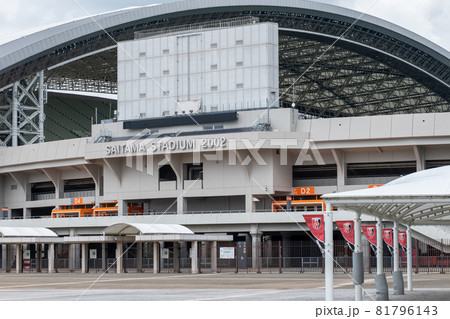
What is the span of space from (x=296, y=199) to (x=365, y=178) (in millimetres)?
8366

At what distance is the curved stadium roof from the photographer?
106438 mm

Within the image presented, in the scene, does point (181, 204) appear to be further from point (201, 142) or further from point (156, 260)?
point (156, 260)

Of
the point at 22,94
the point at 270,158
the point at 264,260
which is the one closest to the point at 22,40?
the point at 22,94

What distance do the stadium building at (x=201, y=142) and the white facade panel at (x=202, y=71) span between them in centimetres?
14

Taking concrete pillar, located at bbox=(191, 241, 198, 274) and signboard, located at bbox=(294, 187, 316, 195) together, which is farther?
signboard, located at bbox=(294, 187, 316, 195)

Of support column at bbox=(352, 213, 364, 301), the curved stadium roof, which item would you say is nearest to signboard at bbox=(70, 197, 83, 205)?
the curved stadium roof

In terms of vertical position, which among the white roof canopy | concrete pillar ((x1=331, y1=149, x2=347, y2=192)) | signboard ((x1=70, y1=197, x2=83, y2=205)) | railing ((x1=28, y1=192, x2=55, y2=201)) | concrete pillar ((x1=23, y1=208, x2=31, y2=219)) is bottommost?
concrete pillar ((x1=23, y1=208, x2=31, y2=219))

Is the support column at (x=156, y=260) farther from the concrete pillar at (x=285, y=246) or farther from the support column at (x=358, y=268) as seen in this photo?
the support column at (x=358, y=268)

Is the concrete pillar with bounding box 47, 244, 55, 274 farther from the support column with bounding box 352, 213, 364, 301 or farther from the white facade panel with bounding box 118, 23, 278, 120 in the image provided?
the support column with bounding box 352, 213, 364, 301

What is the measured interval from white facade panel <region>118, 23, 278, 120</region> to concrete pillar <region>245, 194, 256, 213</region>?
422 inches

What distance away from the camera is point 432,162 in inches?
3620

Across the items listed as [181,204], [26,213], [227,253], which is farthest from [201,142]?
[26,213]

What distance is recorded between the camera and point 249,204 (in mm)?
90062

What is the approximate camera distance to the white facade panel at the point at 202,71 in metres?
93.1
